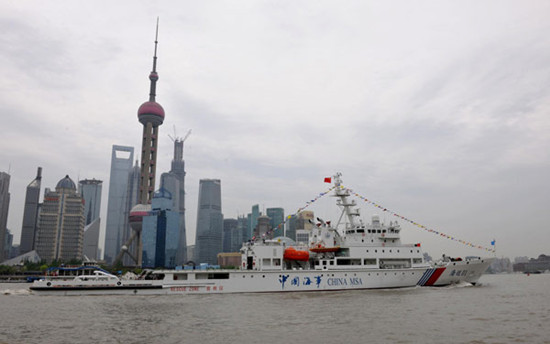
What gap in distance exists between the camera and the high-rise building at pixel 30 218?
595ft

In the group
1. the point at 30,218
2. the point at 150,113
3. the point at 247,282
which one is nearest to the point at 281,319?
the point at 247,282

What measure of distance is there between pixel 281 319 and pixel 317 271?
539 inches

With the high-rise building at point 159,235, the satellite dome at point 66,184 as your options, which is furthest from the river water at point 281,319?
the satellite dome at point 66,184

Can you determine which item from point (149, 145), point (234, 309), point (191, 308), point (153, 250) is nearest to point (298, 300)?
point (234, 309)

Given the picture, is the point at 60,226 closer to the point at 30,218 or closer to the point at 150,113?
the point at 30,218

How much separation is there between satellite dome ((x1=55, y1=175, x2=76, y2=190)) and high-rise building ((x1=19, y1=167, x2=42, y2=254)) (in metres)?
19.0

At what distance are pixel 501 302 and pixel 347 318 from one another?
13.7m

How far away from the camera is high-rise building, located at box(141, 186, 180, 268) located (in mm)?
154000

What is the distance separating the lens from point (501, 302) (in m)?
28.0

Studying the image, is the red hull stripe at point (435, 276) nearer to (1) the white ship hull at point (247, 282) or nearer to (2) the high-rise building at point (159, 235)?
(1) the white ship hull at point (247, 282)

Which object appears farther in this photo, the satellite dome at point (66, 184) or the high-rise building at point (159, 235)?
the satellite dome at point (66, 184)

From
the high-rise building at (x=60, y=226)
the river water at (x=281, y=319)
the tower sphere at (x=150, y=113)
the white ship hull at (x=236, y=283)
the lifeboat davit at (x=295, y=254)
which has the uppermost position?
the tower sphere at (x=150, y=113)

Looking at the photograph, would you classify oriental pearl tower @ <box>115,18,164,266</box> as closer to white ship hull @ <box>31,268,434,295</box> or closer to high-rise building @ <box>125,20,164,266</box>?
high-rise building @ <box>125,20,164,266</box>

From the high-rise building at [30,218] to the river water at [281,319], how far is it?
179m
